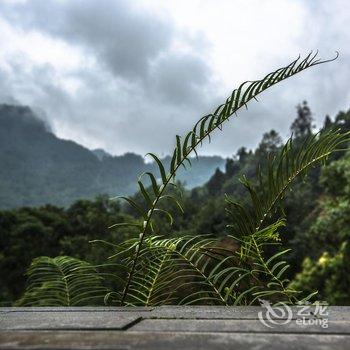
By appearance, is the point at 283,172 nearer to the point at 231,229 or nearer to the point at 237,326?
the point at 231,229

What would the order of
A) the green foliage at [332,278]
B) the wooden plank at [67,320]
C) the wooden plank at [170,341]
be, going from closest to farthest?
the wooden plank at [170,341]
the wooden plank at [67,320]
the green foliage at [332,278]

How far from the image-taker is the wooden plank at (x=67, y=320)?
3.84 feet

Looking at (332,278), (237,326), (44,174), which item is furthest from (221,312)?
(44,174)

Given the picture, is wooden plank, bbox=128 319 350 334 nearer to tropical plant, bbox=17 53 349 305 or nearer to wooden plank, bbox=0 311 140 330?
wooden plank, bbox=0 311 140 330

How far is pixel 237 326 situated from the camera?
1.10m

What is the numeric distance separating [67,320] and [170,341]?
445mm

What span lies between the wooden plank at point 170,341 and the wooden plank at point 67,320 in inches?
5.3

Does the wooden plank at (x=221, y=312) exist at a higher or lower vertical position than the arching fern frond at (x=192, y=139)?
lower

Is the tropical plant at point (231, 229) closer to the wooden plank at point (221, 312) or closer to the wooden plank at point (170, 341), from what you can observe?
the wooden plank at point (221, 312)

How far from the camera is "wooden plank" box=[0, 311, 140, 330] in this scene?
1.17 metres

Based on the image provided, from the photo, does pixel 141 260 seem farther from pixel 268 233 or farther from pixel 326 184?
pixel 326 184

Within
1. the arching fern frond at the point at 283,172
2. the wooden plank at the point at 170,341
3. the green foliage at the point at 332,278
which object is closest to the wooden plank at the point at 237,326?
the wooden plank at the point at 170,341

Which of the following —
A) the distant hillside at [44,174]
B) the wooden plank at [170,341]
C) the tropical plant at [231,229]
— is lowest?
the wooden plank at [170,341]

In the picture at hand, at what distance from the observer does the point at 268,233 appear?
1.75 m
